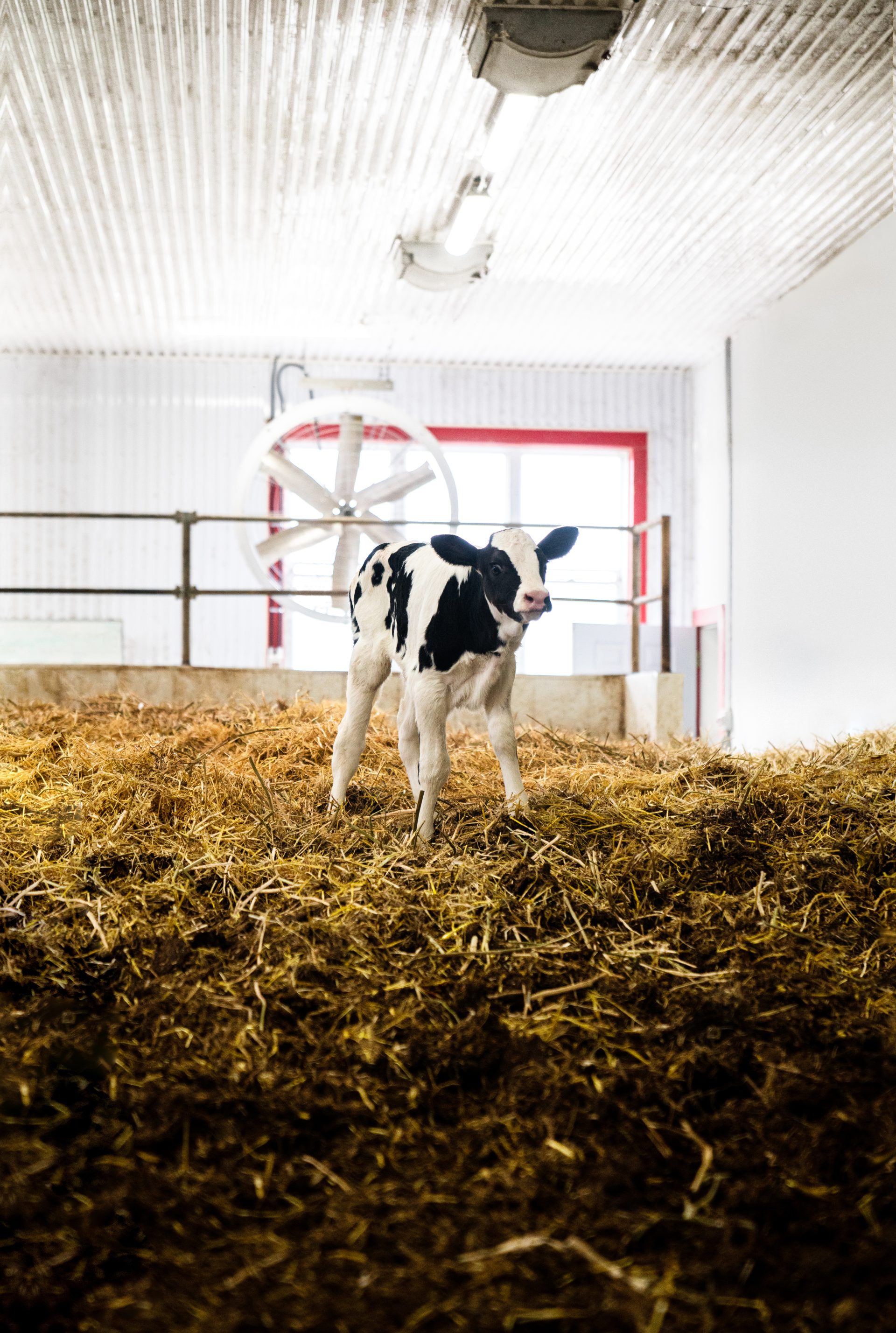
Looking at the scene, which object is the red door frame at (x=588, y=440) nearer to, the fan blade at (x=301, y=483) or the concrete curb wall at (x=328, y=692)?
the fan blade at (x=301, y=483)

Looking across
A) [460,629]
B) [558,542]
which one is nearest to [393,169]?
[558,542]

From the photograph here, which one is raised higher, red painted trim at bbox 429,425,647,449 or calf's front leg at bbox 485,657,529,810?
red painted trim at bbox 429,425,647,449

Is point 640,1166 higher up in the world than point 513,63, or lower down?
lower down

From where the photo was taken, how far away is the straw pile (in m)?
1.50

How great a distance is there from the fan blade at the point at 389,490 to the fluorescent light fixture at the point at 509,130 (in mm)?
2666

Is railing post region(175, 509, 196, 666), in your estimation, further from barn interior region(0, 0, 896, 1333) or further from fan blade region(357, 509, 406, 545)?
fan blade region(357, 509, 406, 545)

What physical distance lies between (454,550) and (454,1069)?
179 centimetres

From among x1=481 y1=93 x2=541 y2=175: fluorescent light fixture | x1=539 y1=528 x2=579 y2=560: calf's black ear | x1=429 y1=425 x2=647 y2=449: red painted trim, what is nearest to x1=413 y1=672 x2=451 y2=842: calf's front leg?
x1=539 y1=528 x2=579 y2=560: calf's black ear

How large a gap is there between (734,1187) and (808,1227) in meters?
0.13

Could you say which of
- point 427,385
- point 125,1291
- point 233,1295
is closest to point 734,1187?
point 233,1295

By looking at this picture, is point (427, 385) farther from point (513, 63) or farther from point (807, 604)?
point (513, 63)

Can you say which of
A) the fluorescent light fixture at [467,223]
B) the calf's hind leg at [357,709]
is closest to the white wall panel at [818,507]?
the fluorescent light fixture at [467,223]

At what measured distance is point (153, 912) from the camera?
2.79 m

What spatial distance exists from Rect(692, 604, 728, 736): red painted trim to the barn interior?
0.28 ft
